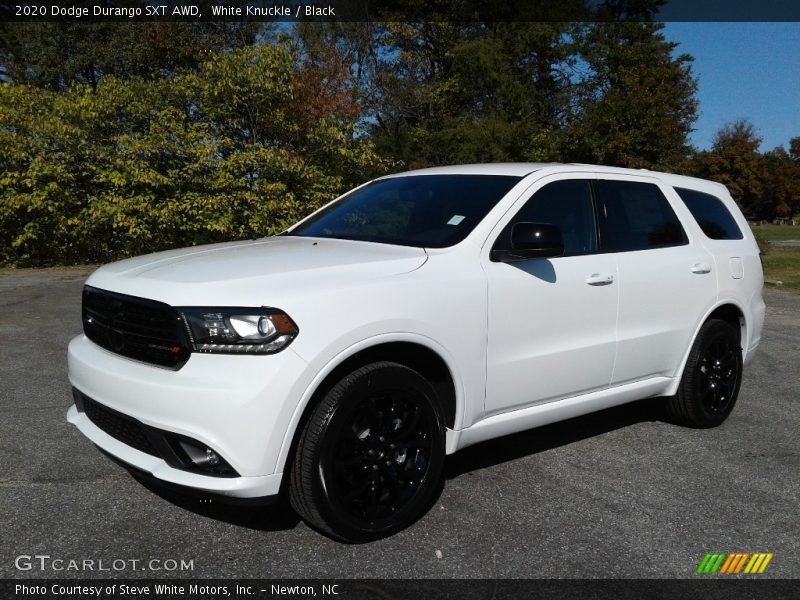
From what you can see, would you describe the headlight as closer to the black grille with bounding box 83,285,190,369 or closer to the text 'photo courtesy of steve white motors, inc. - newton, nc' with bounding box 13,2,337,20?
the black grille with bounding box 83,285,190,369

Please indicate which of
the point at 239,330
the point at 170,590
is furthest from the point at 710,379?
Result: the point at 170,590

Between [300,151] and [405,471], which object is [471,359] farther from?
[300,151]

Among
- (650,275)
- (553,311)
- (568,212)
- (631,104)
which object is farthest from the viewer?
(631,104)

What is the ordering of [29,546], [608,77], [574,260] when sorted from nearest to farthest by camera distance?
[29,546], [574,260], [608,77]

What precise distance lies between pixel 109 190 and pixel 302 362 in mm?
14618

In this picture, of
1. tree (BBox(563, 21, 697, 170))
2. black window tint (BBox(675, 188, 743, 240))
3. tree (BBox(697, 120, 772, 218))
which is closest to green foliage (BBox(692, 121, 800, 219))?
tree (BBox(697, 120, 772, 218))

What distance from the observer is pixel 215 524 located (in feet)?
11.1

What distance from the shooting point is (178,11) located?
94.4 feet

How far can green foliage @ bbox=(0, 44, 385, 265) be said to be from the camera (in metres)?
15.4

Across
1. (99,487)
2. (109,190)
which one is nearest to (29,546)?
(99,487)

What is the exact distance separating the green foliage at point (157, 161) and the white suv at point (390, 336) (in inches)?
460

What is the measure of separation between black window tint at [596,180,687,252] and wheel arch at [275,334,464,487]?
1.44m
